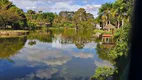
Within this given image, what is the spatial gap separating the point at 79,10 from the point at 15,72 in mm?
31189

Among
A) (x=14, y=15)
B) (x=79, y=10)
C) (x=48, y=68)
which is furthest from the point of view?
(x=79, y=10)

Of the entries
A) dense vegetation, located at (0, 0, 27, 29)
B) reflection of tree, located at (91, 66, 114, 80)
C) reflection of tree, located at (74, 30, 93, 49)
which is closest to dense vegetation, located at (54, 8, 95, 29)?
dense vegetation, located at (0, 0, 27, 29)

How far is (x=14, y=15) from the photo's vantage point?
22.8m

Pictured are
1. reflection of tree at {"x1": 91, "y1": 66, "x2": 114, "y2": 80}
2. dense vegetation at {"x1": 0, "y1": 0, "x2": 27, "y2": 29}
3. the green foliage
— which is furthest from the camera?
the green foliage

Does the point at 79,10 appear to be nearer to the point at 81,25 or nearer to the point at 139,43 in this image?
the point at 81,25

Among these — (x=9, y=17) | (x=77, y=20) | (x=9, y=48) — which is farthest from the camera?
(x=77, y=20)

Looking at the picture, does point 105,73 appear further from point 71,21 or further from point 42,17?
point 71,21

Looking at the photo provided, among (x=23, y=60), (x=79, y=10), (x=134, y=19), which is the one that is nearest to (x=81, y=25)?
(x=79, y=10)

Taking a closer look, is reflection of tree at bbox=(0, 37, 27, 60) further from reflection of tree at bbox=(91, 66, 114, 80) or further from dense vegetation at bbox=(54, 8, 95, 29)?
dense vegetation at bbox=(54, 8, 95, 29)

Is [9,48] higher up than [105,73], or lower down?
lower down

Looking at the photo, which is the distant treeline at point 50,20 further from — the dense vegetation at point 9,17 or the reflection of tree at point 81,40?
the reflection of tree at point 81,40

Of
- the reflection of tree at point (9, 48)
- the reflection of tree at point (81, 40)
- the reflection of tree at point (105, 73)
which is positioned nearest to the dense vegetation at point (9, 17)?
the reflection of tree at point (81, 40)

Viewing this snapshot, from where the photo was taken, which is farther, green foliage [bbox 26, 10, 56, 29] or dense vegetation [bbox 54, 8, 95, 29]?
green foliage [bbox 26, 10, 56, 29]

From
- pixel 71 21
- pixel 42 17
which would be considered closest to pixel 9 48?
pixel 42 17
